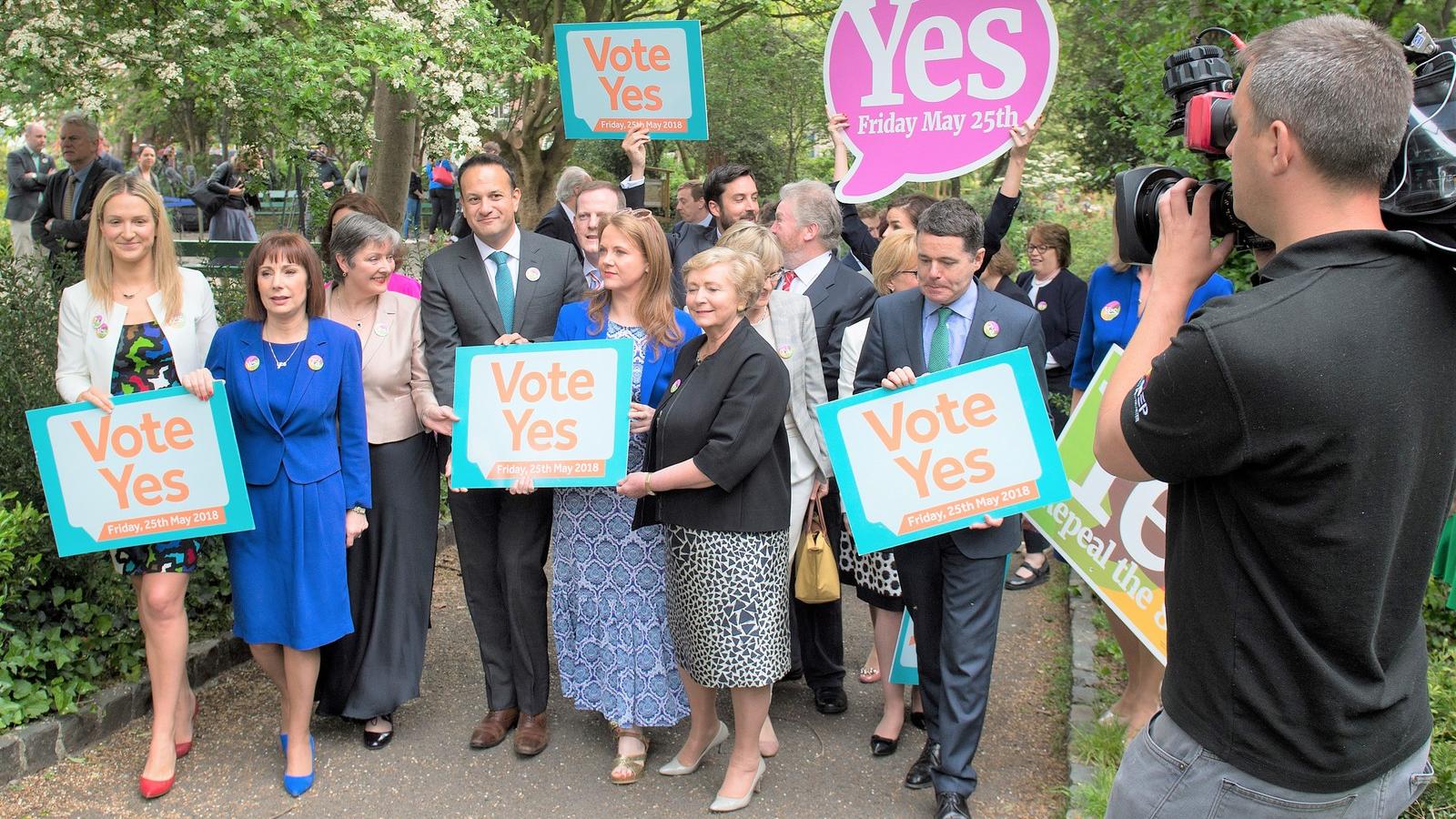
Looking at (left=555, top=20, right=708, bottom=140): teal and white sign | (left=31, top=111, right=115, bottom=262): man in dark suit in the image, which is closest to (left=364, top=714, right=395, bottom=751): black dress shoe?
(left=555, top=20, right=708, bottom=140): teal and white sign

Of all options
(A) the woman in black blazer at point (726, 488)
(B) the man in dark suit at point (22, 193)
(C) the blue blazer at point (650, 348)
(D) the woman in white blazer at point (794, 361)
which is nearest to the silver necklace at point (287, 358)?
(C) the blue blazer at point (650, 348)

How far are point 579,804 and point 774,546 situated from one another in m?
1.23

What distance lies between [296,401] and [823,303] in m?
2.22

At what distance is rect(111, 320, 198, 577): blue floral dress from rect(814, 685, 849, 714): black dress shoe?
104 inches

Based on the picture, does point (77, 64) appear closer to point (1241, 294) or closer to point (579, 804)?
point (579, 804)

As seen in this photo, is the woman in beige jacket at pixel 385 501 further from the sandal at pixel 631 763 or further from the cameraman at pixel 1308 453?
the cameraman at pixel 1308 453

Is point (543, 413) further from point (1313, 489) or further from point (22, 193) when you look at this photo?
point (22, 193)

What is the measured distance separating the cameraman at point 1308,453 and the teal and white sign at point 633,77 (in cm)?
463

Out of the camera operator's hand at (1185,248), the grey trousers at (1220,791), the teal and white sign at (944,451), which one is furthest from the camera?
the teal and white sign at (944,451)

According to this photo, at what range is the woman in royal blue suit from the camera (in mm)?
4352

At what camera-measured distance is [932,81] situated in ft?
17.2

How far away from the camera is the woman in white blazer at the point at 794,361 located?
471 cm

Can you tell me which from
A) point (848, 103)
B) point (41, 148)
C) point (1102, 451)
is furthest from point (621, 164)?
point (1102, 451)

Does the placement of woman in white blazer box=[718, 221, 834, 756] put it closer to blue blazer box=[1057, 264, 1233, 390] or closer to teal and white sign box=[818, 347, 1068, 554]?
teal and white sign box=[818, 347, 1068, 554]
